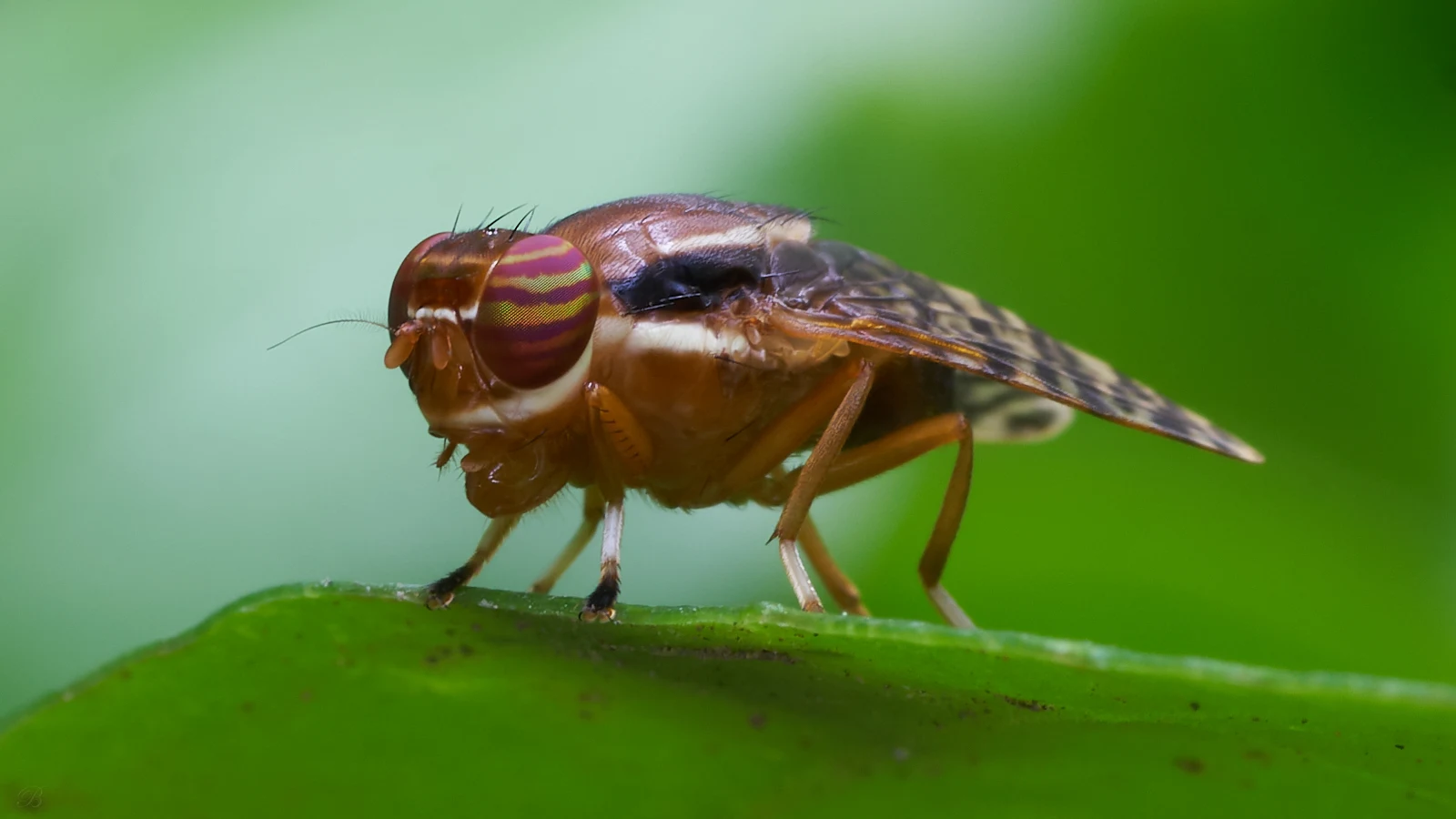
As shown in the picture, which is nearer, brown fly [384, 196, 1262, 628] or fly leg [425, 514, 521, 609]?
fly leg [425, 514, 521, 609]

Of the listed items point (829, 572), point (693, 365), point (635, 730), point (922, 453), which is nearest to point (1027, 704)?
point (635, 730)

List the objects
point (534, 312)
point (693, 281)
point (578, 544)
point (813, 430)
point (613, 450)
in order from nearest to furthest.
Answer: point (534, 312)
point (613, 450)
point (693, 281)
point (813, 430)
point (578, 544)

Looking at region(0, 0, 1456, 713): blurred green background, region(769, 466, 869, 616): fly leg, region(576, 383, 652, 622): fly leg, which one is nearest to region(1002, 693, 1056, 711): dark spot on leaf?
region(576, 383, 652, 622): fly leg

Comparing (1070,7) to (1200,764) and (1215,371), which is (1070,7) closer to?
(1215,371)

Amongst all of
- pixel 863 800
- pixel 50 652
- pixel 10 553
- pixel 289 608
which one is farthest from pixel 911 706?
pixel 10 553

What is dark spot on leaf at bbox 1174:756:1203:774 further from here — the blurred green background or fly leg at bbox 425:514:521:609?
the blurred green background

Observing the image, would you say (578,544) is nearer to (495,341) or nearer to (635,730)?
(495,341)
